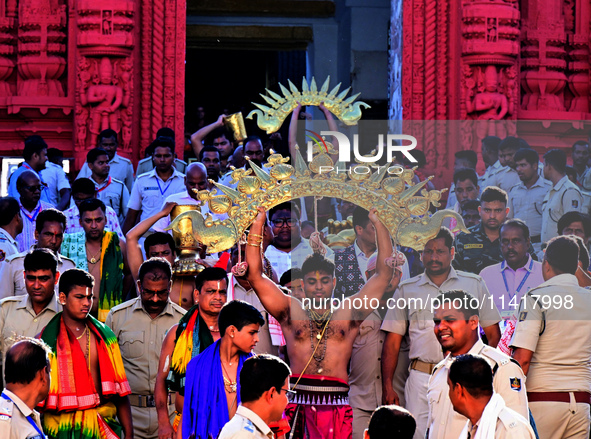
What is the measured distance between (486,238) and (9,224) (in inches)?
146

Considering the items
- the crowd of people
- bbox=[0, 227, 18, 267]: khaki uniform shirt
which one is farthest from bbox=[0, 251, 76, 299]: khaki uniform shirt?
bbox=[0, 227, 18, 267]: khaki uniform shirt

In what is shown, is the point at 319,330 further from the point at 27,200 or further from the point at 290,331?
the point at 27,200

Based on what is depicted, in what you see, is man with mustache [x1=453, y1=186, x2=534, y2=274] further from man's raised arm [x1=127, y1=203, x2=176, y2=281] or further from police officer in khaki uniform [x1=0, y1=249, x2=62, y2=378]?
police officer in khaki uniform [x1=0, y1=249, x2=62, y2=378]

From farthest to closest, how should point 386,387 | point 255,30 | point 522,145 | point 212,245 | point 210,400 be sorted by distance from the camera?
point 255,30 < point 522,145 < point 386,387 < point 212,245 < point 210,400

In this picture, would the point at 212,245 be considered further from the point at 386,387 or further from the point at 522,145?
the point at 522,145

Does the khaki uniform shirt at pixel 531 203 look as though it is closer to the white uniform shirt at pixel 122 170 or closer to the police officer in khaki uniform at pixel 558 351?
the police officer in khaki uniform at pixel 558 351

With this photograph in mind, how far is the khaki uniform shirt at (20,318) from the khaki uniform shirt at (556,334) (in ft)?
10.1

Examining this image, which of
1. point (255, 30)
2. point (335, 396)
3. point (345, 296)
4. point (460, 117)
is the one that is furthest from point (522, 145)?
point (255, 30)

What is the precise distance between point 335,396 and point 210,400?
1.04 metres

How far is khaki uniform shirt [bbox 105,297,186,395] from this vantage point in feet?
24.6

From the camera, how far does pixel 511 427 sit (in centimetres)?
503

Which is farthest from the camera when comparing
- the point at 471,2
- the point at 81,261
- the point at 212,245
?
the point at 471,2

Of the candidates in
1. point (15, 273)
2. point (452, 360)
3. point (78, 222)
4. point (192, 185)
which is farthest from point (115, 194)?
point (452, 360)

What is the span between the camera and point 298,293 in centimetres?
721
